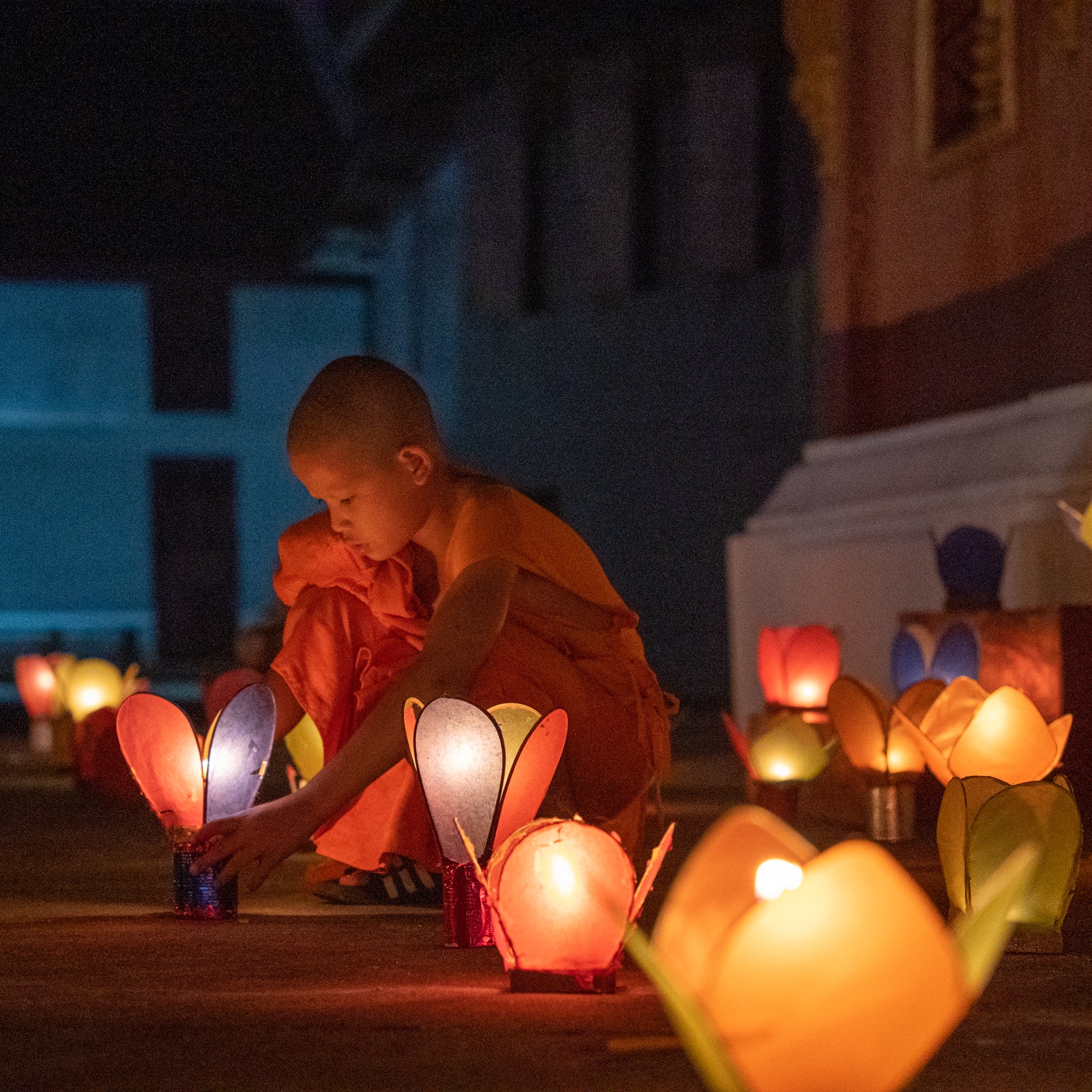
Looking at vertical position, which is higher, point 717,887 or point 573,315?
point 573,315

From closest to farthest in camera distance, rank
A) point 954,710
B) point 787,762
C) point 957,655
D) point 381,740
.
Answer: point 381,740, point 954,710, point 957,655, point 787,762

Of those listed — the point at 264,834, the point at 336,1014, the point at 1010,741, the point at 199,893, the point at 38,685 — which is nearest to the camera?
the point at 336,1014

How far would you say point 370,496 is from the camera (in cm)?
270

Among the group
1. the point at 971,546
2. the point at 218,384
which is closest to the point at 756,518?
the point at 971,546

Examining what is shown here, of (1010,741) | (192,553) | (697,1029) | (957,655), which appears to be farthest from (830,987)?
(192,553)

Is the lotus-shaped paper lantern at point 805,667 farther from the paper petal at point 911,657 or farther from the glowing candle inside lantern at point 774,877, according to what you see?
the glowing candle inside lantern at point 774,877

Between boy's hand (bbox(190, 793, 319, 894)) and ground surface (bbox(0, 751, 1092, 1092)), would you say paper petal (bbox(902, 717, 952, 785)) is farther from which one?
boy's hand (bbox(190, 793, 319, 894))

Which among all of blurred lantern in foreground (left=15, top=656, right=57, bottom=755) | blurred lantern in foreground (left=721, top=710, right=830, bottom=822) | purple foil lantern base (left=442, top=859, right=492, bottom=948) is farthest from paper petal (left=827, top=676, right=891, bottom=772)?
blurred lantern in foreground (left=15, top=656, right=57, bottom=755)

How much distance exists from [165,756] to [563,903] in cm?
91

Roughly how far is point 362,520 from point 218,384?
1459 centimetres

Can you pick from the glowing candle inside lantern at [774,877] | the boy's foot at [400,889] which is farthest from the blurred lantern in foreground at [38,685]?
the glowing candle inside lantern at [774,877]

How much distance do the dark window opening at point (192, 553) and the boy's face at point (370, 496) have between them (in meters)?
14.4

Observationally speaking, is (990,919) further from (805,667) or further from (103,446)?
(103,446)

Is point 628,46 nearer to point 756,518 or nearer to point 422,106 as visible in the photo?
point 422,106
